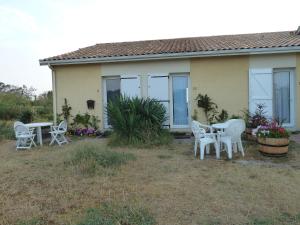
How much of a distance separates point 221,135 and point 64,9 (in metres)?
8.01

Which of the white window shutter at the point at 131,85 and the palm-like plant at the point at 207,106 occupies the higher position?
the white window shutter at the point at 131,85

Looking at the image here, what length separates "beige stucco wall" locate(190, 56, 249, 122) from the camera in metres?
8.98

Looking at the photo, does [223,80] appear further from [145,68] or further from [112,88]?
[112,88]

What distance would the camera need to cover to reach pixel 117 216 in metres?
3.13

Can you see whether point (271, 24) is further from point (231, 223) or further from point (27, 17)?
point (231, 223)

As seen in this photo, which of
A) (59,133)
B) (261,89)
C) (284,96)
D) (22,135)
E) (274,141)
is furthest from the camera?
(284,96)

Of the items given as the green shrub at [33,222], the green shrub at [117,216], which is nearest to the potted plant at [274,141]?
the green shrub at [117,216]

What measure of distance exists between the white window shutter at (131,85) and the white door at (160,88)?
0.45 meters

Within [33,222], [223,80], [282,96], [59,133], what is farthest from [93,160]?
[282,96]

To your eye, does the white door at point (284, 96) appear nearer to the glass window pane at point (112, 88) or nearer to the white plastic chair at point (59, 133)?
the glass window pane at point (112, 88)

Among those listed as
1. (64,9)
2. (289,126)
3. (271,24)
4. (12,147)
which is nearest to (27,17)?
(64,9)

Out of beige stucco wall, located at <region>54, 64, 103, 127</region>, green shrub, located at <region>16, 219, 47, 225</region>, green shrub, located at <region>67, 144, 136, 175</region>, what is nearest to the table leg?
beige stucco wall, located at <region>54, 64, 103, 127</region>

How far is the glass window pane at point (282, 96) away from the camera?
29.4 feet

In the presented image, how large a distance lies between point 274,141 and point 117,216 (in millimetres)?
4117
